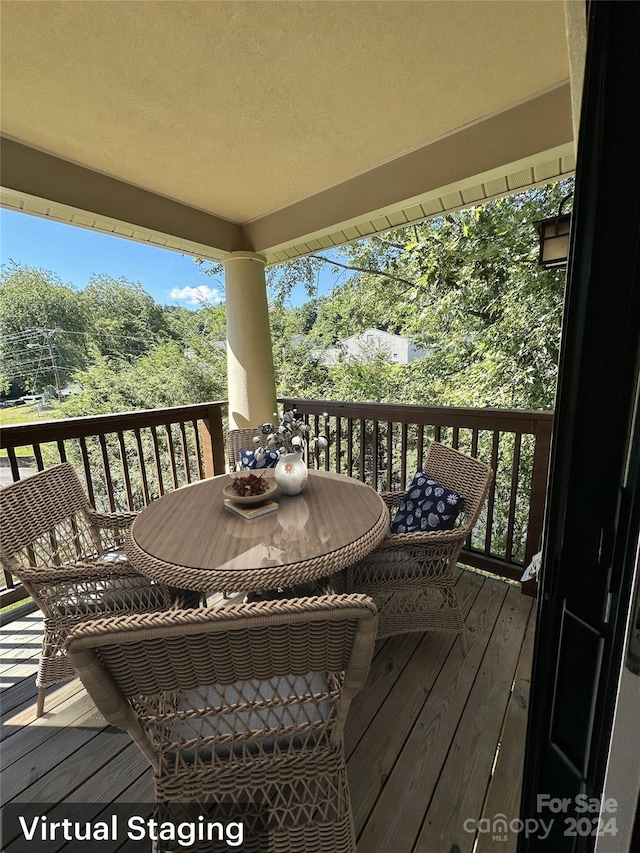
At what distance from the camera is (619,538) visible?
1.61ft

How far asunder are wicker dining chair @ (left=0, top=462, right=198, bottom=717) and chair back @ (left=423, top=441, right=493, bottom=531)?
1338mm

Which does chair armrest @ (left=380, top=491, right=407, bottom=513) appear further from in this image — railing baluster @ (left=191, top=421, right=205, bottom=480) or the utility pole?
the utility pole

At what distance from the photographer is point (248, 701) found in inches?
34.6

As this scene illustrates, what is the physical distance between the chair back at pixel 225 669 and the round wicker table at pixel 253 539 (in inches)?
13.5

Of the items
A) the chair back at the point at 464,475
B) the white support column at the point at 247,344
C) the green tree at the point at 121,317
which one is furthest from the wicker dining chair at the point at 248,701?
the green tree at the point at 121,317

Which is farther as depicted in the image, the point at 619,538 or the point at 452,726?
the point at 452,726

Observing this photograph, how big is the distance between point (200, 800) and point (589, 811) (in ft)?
2.89

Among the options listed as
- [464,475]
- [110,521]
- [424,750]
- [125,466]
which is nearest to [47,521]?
[110,521]

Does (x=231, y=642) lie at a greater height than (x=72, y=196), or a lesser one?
lesser

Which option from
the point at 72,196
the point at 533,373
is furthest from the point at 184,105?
the point at 533,373

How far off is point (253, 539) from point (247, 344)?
257 cm

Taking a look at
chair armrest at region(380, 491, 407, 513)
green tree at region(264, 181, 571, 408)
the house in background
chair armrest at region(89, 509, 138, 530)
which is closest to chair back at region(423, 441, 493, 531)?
chair armrest at region(380, 491, 407, 513)

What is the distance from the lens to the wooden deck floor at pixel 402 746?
1.17 m

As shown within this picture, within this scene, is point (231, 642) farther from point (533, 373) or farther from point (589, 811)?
point (533, 373)
